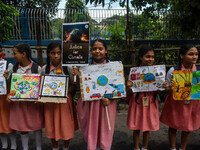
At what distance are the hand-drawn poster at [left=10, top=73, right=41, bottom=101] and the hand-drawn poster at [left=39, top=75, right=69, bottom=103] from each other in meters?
0.13

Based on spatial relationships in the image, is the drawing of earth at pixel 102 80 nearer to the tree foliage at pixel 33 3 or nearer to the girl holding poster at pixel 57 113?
the girl holding poster at pixel 57 113

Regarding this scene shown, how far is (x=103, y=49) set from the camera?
2395 mm

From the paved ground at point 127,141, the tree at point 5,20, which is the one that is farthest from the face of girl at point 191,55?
the tree at point 5,20

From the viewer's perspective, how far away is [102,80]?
7.59 ft

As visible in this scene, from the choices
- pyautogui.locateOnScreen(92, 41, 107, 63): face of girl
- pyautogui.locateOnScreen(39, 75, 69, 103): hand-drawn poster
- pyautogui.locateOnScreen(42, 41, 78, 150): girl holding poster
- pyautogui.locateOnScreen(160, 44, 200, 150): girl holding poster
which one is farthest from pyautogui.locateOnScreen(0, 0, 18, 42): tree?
pyautogui.locateOnScreen(160, 44, 200, 150): girl holding poster

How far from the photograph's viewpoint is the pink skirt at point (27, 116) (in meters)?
2.54

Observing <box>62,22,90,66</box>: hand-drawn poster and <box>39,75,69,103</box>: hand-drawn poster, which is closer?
<box>62,22,90,66</box>: hand-drawn poster

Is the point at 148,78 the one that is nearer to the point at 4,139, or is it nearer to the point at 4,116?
the point at 4,116

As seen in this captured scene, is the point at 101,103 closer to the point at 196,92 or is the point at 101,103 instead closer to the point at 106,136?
the point at 106,136

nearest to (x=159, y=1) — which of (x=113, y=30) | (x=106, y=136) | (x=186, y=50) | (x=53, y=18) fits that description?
(x=113, y=30)

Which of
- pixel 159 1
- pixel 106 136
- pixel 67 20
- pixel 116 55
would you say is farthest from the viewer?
pixel 67 20

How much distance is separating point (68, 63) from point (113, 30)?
574 cm

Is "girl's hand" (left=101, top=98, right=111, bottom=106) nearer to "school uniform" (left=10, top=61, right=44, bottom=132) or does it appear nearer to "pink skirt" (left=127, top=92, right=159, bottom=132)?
"pink skirt" (left=127, top=92, right=159, bottom=132)

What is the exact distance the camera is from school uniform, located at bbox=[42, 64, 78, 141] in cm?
245
